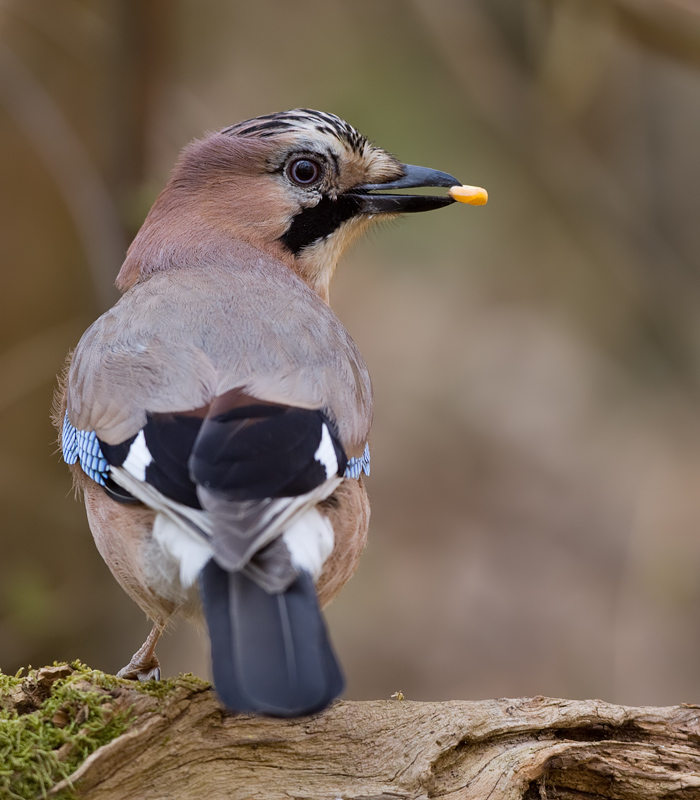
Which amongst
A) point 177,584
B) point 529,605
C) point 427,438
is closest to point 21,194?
point 177,584

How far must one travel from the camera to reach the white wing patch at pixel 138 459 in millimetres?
3305

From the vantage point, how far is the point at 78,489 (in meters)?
4.20

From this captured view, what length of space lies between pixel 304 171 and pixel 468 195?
2.68 ft

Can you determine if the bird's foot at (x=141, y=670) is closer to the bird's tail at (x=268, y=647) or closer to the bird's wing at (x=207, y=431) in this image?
the bird's wing at (x=207, y=431)

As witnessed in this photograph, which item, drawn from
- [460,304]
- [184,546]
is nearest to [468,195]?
[184,546]

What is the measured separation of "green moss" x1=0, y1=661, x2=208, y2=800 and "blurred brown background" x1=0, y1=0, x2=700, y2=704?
→ 2.69m

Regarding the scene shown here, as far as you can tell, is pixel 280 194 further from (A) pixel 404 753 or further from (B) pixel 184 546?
(A) pixel 404 753

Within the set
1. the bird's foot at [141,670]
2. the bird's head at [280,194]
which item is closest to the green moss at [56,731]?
the bird's foot at [141,670]

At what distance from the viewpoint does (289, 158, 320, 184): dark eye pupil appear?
4.97m

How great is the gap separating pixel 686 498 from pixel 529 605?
1.84 m

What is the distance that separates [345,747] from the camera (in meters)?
3.50

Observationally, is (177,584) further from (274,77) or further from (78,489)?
(274,77)

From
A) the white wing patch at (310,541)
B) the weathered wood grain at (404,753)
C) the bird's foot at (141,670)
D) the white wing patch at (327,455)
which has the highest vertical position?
the white wing patch at (327,455)

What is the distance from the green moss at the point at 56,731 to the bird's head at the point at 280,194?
219 centimetres
